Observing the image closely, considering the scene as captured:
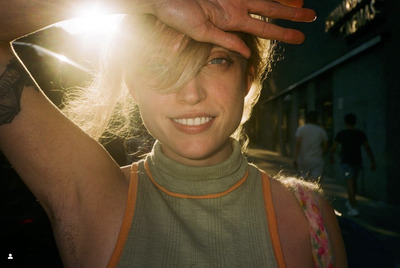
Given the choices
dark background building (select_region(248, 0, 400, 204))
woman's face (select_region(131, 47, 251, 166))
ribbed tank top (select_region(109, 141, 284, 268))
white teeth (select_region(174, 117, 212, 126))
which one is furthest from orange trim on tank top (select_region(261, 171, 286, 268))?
dark background building (select_region(248, 0, 400, 204))

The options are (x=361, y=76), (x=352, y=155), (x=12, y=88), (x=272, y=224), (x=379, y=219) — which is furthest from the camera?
(x=361, y=76)

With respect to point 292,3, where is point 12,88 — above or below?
below

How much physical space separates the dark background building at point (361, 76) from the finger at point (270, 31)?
279cm

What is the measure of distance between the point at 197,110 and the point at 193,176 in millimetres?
300

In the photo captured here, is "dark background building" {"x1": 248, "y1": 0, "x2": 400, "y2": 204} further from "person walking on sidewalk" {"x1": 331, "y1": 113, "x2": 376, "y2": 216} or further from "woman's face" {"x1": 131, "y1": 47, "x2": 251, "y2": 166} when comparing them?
"woman's face" {"x1": 131, "y1": 47, "x2": 251, "y2": 166}

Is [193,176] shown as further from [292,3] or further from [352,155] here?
[352,155]

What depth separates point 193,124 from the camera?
4.76 ft

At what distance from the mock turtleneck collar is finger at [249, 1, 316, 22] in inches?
27.0

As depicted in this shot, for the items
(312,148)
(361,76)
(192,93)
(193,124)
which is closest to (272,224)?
(193,124)

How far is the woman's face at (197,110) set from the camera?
56.5 inches

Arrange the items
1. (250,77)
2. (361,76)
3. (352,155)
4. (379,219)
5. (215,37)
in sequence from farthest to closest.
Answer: (361,76) < (352,155) < (379,219) < (250,77) < (215,37)

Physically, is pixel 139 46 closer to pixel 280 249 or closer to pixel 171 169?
pixel 171 169

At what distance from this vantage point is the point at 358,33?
10008 millimetres

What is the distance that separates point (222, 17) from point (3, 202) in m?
2.64
